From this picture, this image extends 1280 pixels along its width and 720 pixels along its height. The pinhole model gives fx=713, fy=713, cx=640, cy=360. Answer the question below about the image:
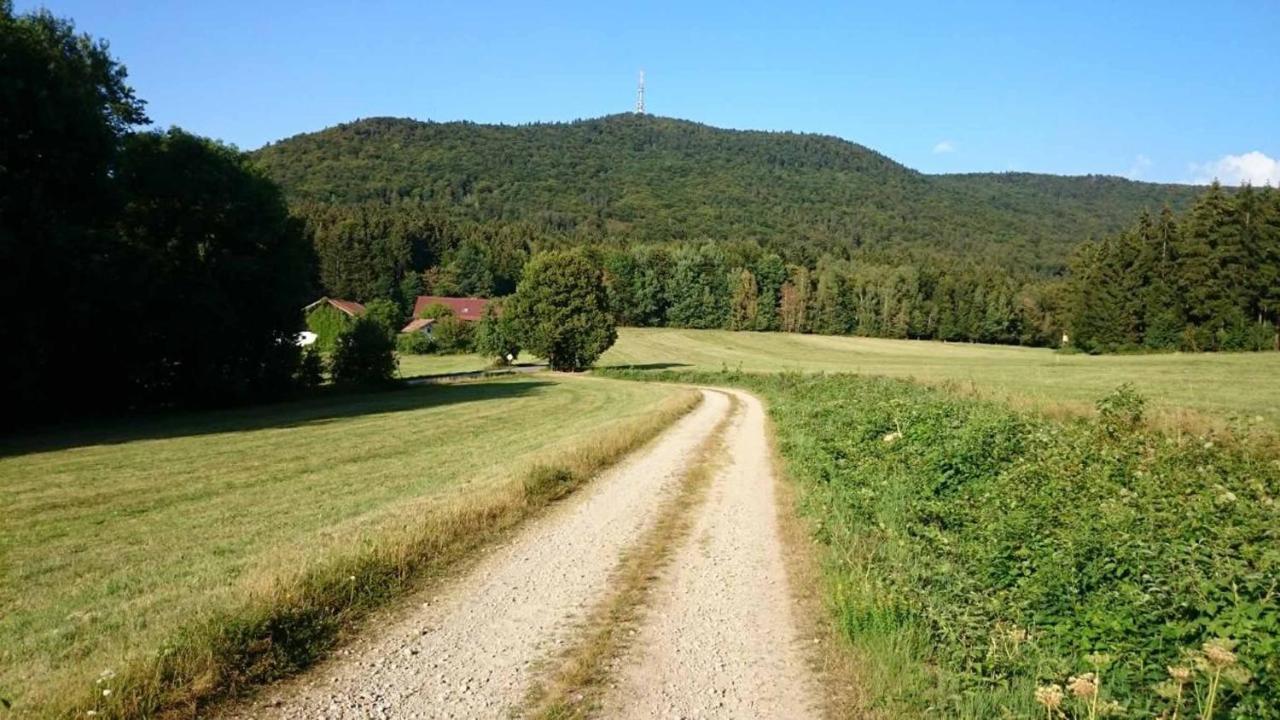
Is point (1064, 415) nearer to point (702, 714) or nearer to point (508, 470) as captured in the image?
point (508, 470)

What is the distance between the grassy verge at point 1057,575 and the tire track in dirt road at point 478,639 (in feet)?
8.90

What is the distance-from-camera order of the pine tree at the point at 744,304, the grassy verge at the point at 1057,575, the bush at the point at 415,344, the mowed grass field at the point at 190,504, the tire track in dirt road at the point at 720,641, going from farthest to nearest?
the pine tree at the point at 744,304
the bush at the point at 415,344
the mowed grass field at the point at 190,504
the tire track in dirt road at the point at 720,641
the grassy verge at the point at 1057,575

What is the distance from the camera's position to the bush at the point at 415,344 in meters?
87.1

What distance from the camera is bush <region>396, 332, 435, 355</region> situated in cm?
8706

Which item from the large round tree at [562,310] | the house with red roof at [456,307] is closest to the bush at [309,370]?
the large round tree at [562,310]

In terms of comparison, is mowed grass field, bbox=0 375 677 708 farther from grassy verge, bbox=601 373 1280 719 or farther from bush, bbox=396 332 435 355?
bush, bbox=396 332 435 355

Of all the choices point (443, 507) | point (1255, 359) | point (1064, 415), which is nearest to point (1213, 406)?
point (1064, 415)

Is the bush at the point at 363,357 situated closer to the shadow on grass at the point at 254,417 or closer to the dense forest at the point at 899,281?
the shadow on grass at the point at 254,417

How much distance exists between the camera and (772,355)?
86625 millimetres

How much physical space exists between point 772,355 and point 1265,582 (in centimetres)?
8202

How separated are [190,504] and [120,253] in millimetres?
18898

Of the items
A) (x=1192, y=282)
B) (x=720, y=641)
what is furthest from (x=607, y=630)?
(x=1192, y=282)

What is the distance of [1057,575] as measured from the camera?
6441 millimetres

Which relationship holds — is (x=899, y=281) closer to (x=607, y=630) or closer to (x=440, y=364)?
(x=440, y=364)
